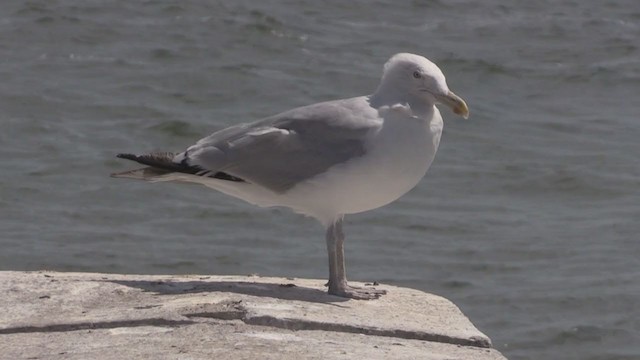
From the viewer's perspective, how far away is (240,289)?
5.41 m

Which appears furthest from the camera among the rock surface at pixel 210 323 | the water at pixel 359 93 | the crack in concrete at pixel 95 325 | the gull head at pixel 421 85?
the water at pixel 359 93

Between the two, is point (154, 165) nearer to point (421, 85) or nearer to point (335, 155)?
point (335, 155)

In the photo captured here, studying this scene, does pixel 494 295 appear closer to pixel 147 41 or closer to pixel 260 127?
pixel 260 127

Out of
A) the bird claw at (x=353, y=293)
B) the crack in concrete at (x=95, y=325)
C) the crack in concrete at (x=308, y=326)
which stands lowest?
the crack in concrete at (x=95, y=325)

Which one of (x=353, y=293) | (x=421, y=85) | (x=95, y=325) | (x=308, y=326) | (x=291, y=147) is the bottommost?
(x=95, y=325)

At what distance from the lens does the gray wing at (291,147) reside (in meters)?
5.43

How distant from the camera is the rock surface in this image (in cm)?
458

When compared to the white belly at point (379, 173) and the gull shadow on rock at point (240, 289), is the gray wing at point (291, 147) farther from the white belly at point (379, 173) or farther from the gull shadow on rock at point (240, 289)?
the gull shadow on rock at point (240, 289)

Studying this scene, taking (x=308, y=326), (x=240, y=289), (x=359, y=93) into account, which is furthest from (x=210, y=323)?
(x=359, y=93)

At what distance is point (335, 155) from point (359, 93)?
Result: 7863mm

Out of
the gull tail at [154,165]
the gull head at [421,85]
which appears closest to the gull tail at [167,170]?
the gull tail at [154,165]

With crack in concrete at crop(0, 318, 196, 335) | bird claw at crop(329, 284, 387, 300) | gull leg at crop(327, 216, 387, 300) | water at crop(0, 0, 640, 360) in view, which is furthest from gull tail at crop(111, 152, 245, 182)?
water at crop(0, 0, 640, 360)

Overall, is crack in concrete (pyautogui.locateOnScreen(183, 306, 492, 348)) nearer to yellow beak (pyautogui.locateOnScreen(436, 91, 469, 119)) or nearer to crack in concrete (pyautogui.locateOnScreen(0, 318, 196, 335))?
crack in concrete (pyautogui.locateOnScreen(0, 318, 196, 335))

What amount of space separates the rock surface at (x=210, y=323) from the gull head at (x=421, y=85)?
77 centimetres
